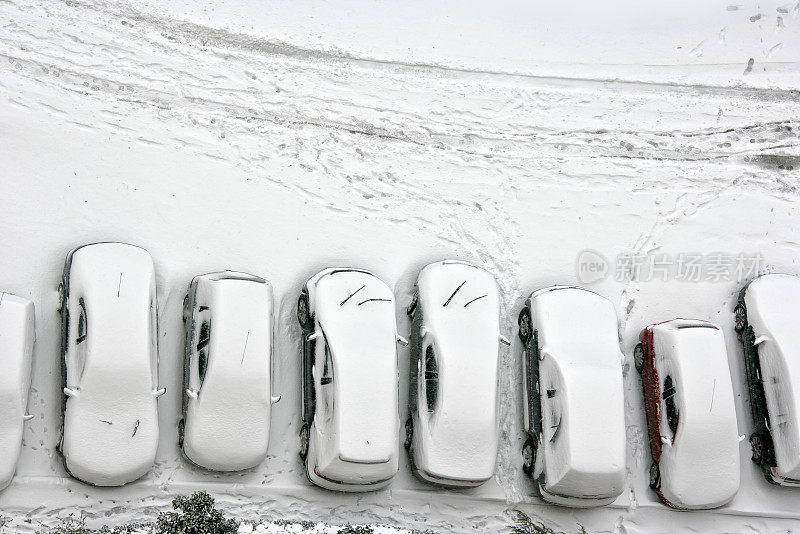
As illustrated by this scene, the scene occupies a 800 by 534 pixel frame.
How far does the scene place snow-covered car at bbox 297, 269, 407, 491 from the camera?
6.88 metres

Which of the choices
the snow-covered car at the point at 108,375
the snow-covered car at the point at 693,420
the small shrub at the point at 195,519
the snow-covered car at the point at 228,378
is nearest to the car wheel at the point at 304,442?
the snow-covered car at the point at 228,378

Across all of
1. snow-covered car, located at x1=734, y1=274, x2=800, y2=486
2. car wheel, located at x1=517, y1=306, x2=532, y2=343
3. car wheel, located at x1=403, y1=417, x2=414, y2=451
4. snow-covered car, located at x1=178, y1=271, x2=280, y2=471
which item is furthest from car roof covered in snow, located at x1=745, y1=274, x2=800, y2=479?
snow-covered car, located at x1=178, y1=271, x2=280, y2=471

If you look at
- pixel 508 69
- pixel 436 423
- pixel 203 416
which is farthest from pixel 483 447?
pixel 508 69

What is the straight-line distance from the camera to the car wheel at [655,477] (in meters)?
7.66

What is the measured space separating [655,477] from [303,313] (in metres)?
3.87

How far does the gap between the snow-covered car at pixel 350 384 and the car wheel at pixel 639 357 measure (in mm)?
2587

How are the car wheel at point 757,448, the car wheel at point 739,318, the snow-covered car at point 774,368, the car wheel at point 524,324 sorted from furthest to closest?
1. the car wheel at point 739,318
2. the car wheel at point 757,448
3. the car wheel at point 524,324
4. the snow-covered car at point 774,368

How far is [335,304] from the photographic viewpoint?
7184 millimetres

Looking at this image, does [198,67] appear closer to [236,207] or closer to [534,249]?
[236,207]

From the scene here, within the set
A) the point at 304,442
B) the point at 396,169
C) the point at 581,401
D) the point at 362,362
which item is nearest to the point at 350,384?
the point at 362,362

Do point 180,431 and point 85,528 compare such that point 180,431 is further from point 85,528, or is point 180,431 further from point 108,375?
point 85,528

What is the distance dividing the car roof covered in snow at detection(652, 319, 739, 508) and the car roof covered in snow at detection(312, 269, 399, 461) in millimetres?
2720

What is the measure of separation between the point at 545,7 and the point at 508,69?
899 millimetres

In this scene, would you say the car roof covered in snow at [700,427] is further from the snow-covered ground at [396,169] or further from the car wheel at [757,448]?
the car wheel at [757,448]
